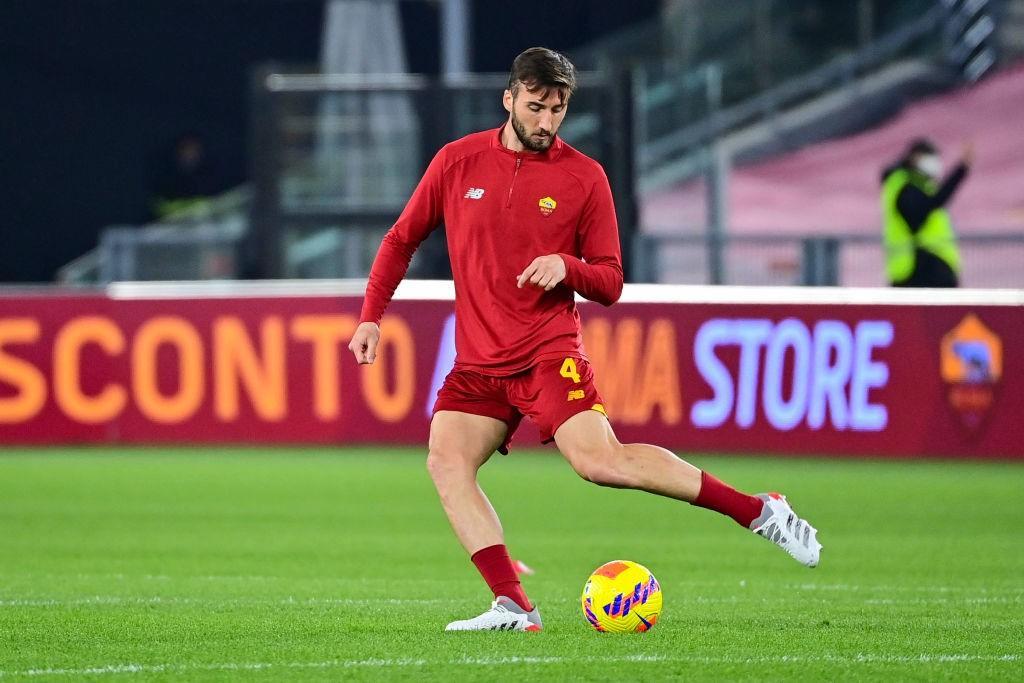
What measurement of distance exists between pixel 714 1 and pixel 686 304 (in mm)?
9269

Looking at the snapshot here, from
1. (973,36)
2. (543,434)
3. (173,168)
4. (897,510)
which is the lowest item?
(897,510)

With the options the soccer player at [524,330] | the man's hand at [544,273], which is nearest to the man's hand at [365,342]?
A: the soccer player at [524,330]

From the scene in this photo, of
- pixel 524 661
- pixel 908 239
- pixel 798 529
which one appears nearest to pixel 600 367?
pixel 908 239

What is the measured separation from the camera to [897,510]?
1366 cm

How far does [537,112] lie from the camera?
737cm

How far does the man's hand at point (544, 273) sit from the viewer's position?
23.2 feet

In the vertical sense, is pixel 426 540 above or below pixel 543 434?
below

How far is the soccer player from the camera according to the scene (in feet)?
24.1

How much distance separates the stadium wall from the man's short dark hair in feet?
33.5

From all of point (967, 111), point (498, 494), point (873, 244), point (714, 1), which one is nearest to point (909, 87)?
point (967, 111)

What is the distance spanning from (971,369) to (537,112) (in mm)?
10852

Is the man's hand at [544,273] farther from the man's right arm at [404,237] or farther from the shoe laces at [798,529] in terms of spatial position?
the shoe laces at [798,529]

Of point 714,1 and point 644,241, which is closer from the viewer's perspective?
point 644,241

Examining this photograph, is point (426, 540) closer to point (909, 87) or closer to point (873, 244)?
point (873, 244)
